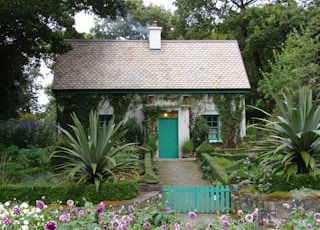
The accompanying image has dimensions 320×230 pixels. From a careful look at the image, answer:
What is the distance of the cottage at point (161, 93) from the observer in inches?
800

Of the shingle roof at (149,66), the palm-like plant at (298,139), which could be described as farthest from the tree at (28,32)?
the palm-like plant at (298,139)

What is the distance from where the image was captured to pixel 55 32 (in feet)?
55.6

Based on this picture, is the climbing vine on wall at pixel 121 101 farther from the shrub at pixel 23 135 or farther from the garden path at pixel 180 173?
the shrub at pixel 23 135

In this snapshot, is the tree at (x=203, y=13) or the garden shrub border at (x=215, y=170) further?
the tree at (x=203, y=13)

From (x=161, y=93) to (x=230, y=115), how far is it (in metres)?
3.62

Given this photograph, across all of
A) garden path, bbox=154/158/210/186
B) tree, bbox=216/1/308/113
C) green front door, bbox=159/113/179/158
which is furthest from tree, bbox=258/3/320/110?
garden path, bbox=154/158/210/186

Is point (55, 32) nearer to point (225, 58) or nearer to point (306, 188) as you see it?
point (225, 58)

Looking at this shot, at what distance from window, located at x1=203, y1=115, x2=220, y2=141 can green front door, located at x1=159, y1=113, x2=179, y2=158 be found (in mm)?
1811

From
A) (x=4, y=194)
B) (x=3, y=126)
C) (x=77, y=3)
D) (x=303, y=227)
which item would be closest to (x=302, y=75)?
(x=77, y=3)

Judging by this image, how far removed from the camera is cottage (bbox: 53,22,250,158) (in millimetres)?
20312

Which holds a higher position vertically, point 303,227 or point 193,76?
point 193,76

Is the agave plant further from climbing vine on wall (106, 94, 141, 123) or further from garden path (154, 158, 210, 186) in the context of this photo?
climbing vine on wall (106, 94, 141, 123)

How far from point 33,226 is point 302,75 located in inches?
675

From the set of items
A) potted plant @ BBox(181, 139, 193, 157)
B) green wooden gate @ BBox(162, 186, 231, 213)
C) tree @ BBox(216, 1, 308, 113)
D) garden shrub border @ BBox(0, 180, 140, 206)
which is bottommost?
green wooden gate @ BBox(162, 186, 231, 213)
